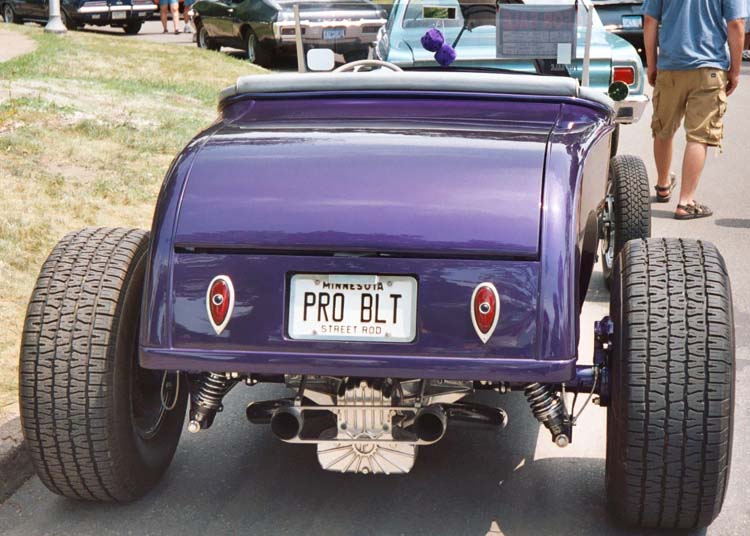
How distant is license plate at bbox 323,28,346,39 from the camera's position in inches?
255

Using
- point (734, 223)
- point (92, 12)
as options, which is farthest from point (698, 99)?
point (92, 12)

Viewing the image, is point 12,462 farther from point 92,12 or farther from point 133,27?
point 133,27

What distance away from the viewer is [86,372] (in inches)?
145

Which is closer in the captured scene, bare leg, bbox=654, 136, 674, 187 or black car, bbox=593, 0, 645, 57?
bare leg, bbox=654, 136, 674, 187

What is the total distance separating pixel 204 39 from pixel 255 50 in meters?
2.40

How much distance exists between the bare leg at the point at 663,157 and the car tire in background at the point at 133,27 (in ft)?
63.8

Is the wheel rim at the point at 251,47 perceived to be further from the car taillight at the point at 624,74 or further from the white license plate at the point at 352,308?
the white license plate at the point at 352,308

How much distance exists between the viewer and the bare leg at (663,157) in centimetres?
859

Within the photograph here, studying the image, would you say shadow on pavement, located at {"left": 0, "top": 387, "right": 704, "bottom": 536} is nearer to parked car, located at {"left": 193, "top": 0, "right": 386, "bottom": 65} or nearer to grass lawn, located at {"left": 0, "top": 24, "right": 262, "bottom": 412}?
grass lawn, located at {"left": 0, "top": 24, "right": 262, "bottom": 412}

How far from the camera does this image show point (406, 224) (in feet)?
11.4

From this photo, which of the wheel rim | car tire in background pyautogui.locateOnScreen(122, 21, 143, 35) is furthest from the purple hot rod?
car tire in background pyautogui.locateOnScreen(122, 21, 143, 35)

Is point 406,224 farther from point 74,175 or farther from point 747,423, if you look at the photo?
point 74,175

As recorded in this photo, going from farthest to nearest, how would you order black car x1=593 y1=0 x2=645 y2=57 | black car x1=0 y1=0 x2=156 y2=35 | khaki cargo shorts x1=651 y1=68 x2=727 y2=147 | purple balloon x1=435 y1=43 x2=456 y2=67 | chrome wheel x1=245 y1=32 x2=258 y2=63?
black car x1=0 y1=0 x2=156 y2=35, chrome wheel x1=245 y1=32 x2=258 y2=63, black car x1=593 y1=0 x2=645 y2=57, khaki cargo shorts x1=651 y1=68 x2=727 y2=147, purple balloon x1=435 y1=43 x2=456 y2=67

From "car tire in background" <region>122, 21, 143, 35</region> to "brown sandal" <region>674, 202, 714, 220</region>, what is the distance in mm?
19989
